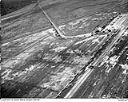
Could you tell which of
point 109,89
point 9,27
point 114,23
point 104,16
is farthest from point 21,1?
point 109,89

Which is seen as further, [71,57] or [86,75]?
[71,57]

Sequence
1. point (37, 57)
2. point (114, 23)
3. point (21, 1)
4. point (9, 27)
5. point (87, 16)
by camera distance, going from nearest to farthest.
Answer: point (37, 57) < point (114, 23) < point (87, 16) < point (9, 27) < point (21, 1)

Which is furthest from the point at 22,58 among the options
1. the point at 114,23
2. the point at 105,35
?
the point at 114,23

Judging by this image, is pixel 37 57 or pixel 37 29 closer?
pixel 37 57

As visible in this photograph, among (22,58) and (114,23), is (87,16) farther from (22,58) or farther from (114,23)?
(22,58)

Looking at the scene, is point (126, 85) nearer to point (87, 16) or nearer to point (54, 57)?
point (54, 57)

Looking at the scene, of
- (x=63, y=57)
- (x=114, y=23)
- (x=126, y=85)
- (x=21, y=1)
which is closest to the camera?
(x=126, y=85)
